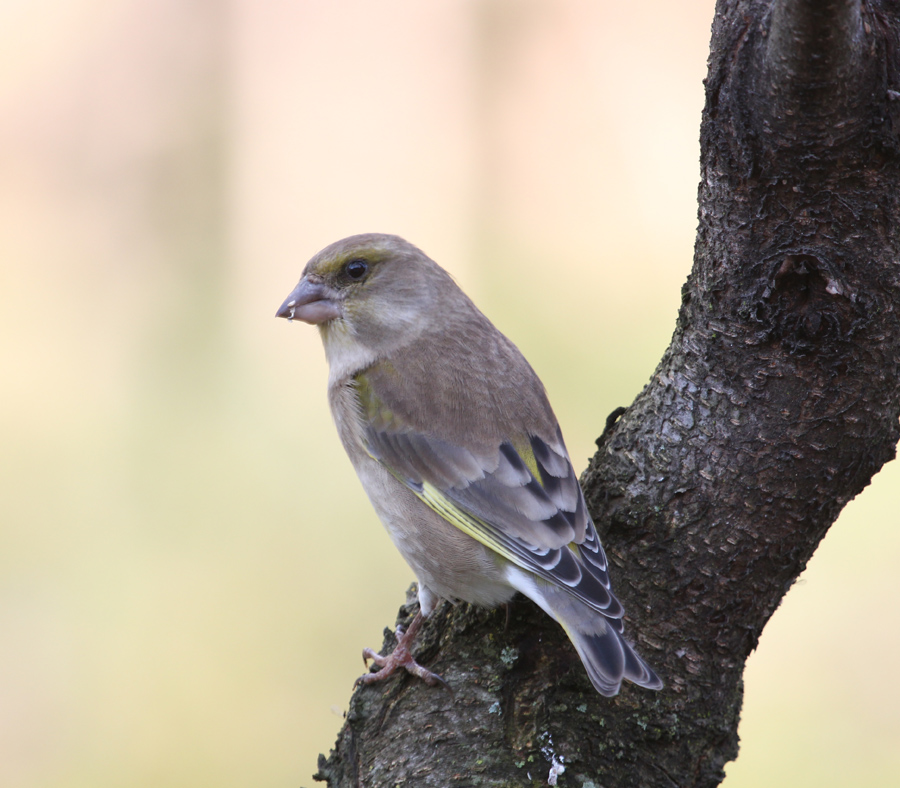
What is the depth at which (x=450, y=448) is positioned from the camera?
301 cm

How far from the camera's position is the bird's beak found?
131 inches

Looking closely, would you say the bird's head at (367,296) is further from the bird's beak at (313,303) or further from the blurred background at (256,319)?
the blurred background at (256,319)

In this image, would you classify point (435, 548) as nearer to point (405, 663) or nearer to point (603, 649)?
point (405, 663)

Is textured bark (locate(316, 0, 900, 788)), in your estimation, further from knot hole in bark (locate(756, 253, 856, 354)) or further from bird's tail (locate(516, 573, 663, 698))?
bird's tail (locate(516, 573, 663, 698))

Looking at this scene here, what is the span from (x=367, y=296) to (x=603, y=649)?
5.43ft

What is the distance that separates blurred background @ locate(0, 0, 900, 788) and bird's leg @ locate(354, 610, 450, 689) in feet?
7.33

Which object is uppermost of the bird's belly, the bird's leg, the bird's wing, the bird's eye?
the bird's eye

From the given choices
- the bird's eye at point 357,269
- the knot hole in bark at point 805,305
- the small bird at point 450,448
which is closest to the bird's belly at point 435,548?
the small bird at point 450,448

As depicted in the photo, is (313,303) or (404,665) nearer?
(404,665)

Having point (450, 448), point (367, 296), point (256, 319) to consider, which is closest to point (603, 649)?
point (450, 448)

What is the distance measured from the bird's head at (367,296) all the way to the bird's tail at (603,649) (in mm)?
1279

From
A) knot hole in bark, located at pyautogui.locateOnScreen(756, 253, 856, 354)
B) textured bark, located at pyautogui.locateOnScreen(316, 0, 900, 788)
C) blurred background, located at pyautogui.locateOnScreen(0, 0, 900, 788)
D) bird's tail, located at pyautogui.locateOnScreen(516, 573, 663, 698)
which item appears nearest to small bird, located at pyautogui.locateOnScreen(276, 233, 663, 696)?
bird's tail, located at pyautogui.locateOnScreen(516, 573, 663, 698)

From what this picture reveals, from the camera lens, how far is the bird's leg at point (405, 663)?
8.51ft

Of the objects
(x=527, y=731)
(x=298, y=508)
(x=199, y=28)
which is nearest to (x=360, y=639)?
(x=298, y=508)
